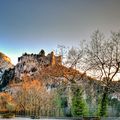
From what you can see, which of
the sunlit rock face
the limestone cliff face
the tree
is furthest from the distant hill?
the tree

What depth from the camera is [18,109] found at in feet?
65.8

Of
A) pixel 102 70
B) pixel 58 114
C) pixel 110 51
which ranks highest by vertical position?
pixel 110 51

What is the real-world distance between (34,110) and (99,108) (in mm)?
4818

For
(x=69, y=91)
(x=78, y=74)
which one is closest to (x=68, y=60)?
(x=78, y=74)

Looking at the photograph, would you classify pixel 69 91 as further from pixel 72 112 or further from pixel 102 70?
pixel 102 70

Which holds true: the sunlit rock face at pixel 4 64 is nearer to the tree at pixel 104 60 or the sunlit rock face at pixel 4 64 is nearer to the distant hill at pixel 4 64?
the distant hill at pixel 4 64

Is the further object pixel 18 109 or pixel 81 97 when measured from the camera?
pixel 18 109

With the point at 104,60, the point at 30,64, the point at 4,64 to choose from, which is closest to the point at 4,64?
the point at 4,64

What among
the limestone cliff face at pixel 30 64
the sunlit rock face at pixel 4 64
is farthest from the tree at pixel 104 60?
the sunlit rock face at pixel 4 64

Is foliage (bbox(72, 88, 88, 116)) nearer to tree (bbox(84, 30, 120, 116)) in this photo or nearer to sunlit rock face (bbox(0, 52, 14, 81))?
tree (bbox(84, 30, 120, 116))

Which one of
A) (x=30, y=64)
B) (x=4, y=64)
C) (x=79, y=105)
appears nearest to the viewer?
(x=79, y=105)

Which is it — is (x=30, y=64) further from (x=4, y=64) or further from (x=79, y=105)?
(x=79, y=105)

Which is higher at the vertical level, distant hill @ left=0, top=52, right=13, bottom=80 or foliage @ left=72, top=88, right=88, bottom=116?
distant hill @ left=0, top=52, right=13, bottom=80

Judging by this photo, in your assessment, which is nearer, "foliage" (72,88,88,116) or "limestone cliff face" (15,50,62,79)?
"foliage" (72,88,88,116)
